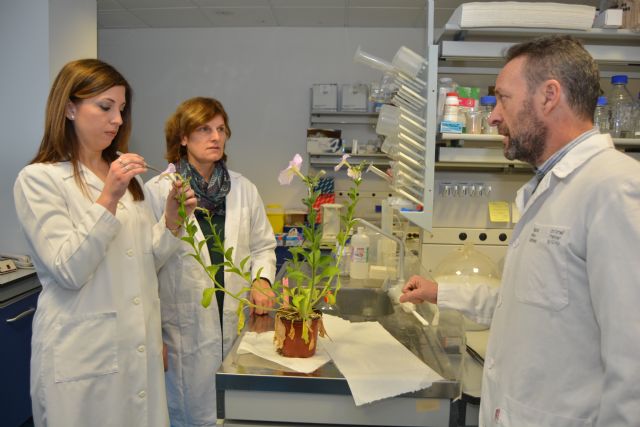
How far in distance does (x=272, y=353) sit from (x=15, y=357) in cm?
176

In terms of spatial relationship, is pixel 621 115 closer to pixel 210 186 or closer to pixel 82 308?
pixel 210 186

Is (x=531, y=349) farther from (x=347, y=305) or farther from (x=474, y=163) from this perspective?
(x=474, y=163)

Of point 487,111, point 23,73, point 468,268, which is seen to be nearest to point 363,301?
point 468,268

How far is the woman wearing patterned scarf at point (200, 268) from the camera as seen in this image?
191 centimetres

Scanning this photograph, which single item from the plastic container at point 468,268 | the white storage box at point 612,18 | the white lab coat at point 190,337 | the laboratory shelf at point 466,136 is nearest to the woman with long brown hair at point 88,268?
the white lab coat at point 190,337

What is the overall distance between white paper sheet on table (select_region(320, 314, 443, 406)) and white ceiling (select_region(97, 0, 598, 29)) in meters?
3.22

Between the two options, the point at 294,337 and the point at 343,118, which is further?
the point at 343,118

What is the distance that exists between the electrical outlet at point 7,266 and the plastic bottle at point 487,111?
240cm

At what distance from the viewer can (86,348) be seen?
1.41 metres

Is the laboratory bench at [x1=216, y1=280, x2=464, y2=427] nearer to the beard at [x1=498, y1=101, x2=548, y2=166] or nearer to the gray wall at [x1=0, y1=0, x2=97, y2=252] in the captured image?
the beard at [x1=498, y1=101, x2=548, y2=166]

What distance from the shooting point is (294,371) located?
4.02 ft

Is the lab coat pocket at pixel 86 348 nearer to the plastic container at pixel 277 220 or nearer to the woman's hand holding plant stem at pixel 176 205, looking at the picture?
the woman's hand holding plant stem at pixel 176 205

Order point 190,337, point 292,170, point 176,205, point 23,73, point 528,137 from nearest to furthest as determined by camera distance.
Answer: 1. point 528,137
2. point 292,170
3. point 176,205
4. point 190,337
5. point 23,73

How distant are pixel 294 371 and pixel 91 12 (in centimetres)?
299
